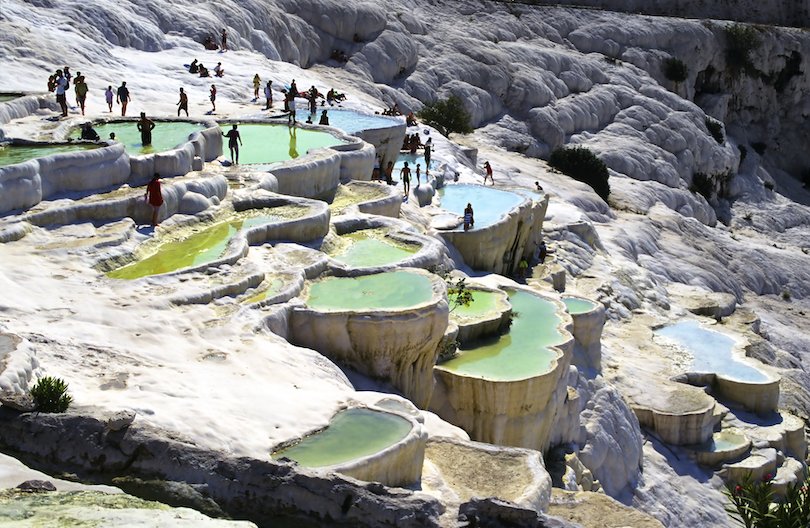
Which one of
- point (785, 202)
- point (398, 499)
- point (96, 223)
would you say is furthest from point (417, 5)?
point (398, 499)

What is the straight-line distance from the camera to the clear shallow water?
18.7 metres

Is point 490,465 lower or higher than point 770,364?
higher

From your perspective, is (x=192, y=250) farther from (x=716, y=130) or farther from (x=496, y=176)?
(x=716, y=130)

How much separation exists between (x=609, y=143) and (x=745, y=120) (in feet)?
43.2

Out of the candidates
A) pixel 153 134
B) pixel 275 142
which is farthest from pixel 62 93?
pixel 275 142

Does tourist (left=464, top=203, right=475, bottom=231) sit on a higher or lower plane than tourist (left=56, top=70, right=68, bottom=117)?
lower

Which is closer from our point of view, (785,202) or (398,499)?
(398,499)

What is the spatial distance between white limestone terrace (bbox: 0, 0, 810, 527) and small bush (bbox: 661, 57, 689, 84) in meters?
0.42

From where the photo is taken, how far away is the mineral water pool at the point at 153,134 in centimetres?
1602

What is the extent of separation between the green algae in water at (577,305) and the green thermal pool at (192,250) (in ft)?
17.8

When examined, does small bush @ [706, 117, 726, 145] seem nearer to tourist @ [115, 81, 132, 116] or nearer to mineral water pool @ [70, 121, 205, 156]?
tourist @ [115, 81, 132, 116]

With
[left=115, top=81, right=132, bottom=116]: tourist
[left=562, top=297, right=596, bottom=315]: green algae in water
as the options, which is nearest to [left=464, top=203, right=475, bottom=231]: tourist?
[left=562, top=297, right=596, bottom=315]: green algae in water

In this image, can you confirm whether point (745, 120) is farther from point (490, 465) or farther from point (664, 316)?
point (490, 465)

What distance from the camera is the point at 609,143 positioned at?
1449 inches
